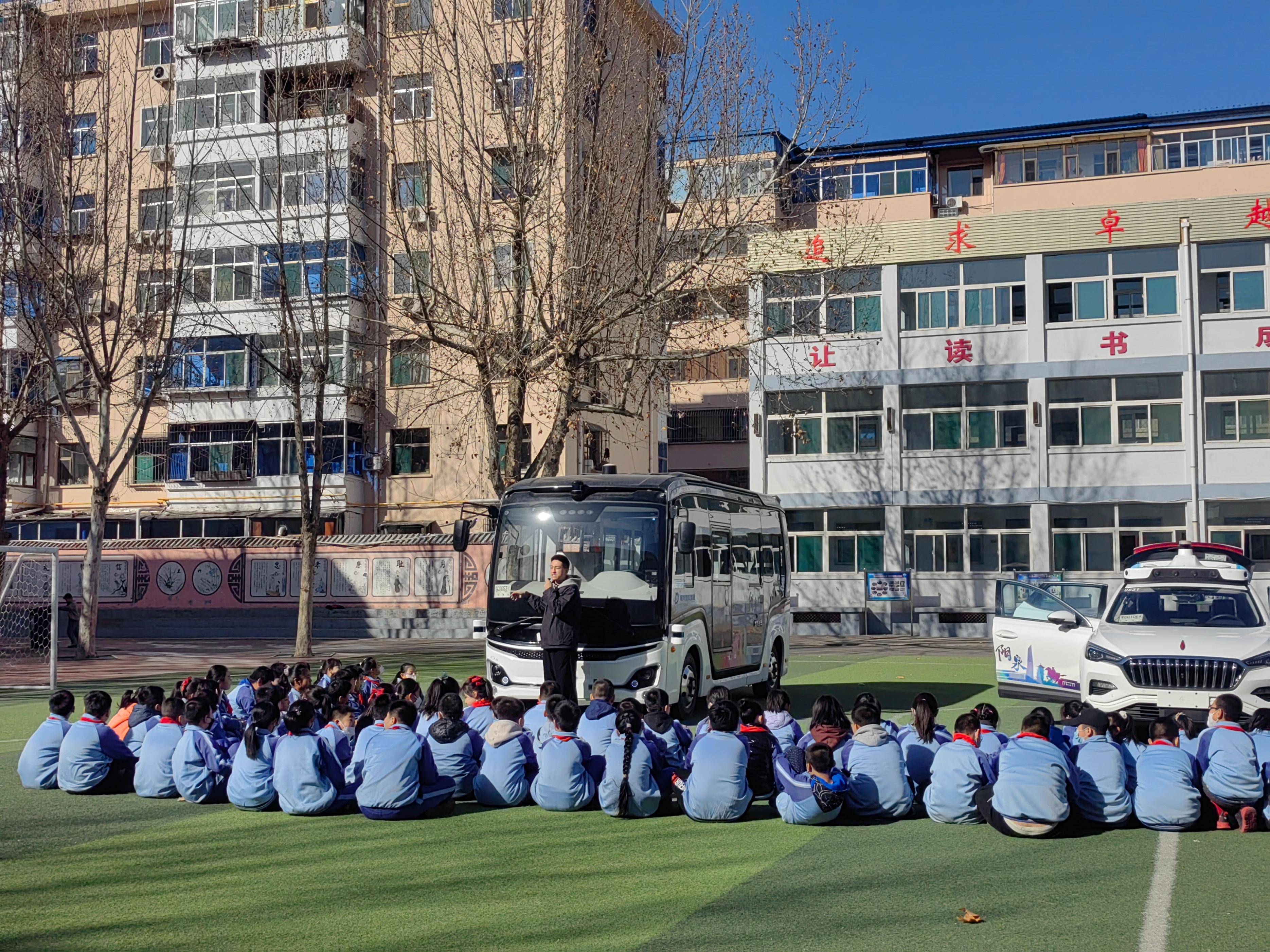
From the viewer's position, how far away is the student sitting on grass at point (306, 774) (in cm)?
923

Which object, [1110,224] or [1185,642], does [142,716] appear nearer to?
[1185,642]

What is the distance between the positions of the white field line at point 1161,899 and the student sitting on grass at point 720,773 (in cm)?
277

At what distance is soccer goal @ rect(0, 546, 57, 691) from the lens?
22969 mm

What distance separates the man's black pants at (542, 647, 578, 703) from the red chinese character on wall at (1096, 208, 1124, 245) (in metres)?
25.0

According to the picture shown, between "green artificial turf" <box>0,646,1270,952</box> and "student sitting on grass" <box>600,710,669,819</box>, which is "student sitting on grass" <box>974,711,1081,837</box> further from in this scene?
"student sitting on grass" <box>600,710,669,819</box>

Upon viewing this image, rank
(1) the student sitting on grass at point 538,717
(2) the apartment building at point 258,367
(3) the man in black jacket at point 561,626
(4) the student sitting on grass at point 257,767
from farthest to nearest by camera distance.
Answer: (2) the apartment building at point 258,367, (3) the man in black jacket at point 561,626, (1) the student sitting on grass at point 538,717, (4) the student sitting on grass at point 257,767

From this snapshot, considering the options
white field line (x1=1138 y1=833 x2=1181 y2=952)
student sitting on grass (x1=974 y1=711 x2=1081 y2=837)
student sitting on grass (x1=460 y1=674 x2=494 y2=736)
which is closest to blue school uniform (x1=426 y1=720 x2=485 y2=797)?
student sitting on grass (x1=460 y1=674 x2=494 y2=736)

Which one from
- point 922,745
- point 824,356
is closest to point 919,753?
point 922,745

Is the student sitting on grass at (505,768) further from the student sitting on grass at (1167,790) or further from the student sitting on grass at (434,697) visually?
the student sitting on grass at (1167,790)

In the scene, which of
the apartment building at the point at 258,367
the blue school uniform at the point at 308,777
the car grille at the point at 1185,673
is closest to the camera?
the blue school uniform at the point at 308,777

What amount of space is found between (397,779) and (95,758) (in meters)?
3.01

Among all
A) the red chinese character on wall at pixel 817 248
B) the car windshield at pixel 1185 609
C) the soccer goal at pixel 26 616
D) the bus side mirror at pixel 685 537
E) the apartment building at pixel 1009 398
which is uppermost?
the red chinese character on wall at pixel 817 248

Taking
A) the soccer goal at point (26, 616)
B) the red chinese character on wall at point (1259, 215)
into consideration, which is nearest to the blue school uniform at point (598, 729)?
the soccer goal at point (26, 616)

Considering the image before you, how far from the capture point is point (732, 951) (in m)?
5.85
